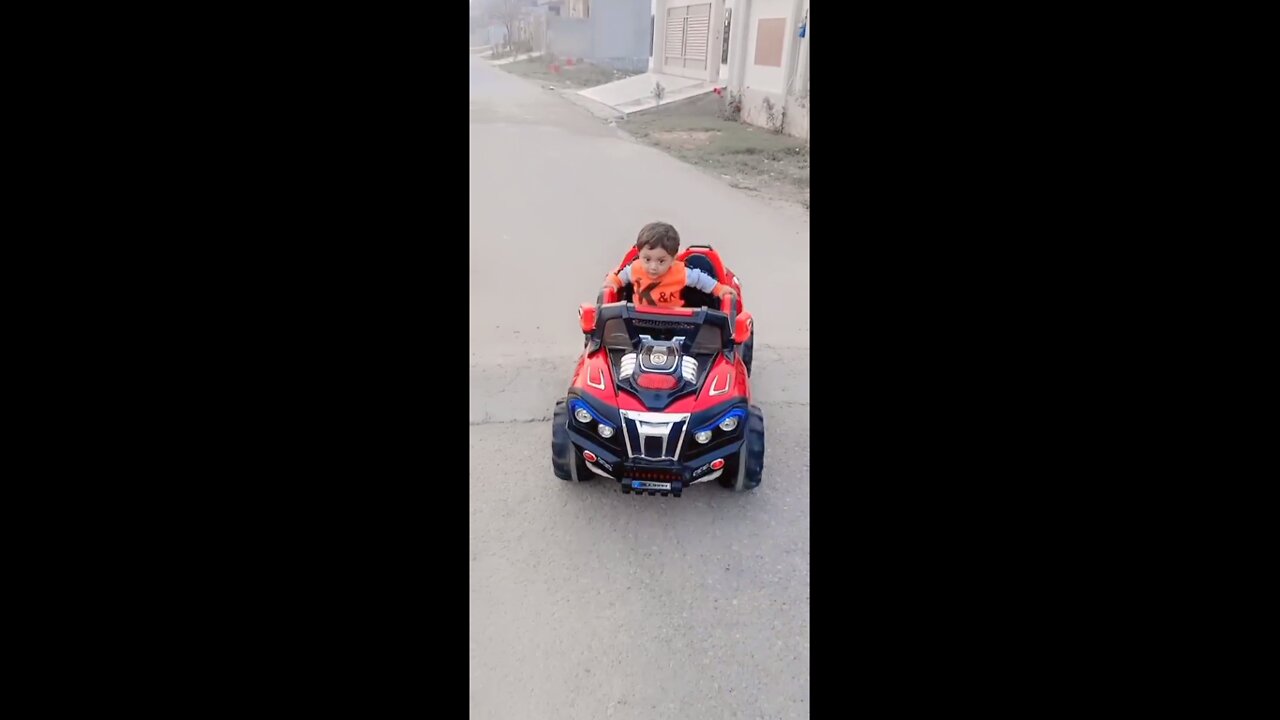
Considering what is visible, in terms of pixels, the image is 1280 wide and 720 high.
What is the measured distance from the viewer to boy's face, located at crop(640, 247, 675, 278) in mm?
3719

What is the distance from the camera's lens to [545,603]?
274cm

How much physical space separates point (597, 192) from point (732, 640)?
7.73 metres

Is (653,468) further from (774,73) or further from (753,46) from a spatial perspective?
(753,46)

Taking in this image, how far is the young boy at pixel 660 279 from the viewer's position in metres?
3.77

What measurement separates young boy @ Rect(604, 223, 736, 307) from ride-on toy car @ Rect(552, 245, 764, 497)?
1.42 feet

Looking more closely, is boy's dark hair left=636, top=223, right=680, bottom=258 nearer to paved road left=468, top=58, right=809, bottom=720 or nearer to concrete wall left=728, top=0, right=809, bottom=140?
paved road left=468, top=58, right=809, bottom=720

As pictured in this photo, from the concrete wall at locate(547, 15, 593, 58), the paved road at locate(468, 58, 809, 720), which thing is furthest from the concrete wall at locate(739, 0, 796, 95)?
the concrete wall at locate(547, 15, 593, 58)

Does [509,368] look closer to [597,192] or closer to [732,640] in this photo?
[732,640]

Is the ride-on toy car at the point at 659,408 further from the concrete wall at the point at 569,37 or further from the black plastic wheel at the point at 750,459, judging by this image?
the concrete wall at the point at 569,37

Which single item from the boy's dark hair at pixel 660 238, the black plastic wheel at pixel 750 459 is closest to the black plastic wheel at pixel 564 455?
the black plastic wheel at pixel 750 459

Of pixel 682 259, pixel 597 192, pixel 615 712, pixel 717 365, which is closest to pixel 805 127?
pixel 597 192

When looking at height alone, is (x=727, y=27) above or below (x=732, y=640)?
above

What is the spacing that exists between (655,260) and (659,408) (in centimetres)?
107

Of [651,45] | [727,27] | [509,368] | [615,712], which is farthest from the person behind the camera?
[651,45]
